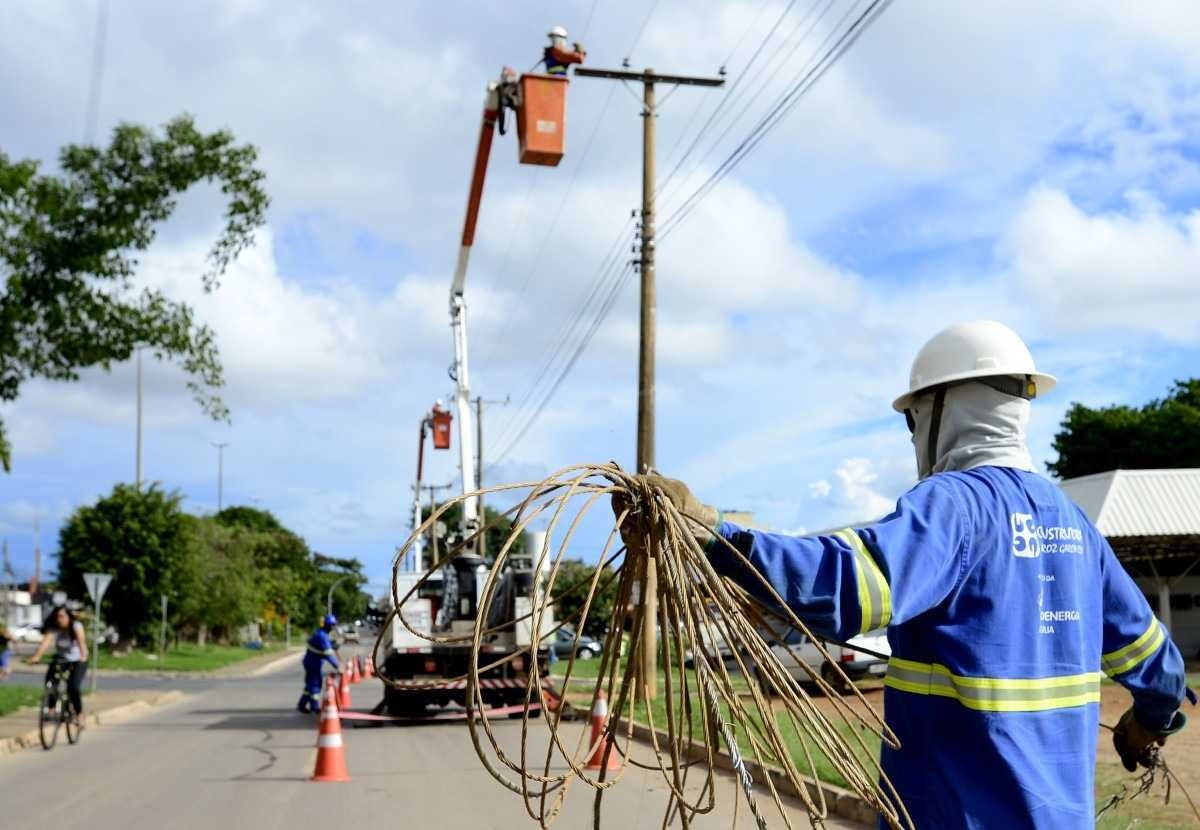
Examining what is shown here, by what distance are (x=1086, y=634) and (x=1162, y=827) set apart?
4951 mm

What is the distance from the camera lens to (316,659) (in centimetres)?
2002

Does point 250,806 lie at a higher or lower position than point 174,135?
lower

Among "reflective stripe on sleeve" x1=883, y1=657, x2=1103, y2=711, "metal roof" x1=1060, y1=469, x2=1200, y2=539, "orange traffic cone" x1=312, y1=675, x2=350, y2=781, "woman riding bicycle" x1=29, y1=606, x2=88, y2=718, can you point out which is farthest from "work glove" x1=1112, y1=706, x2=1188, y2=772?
"metal roof" x1=1060, y1=469, x2=1200, y2=539

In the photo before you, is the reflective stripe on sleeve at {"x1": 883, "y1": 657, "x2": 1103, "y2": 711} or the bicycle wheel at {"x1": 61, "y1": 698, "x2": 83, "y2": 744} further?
the bicycle wheel at {"x1": 61, "y1": 698, "x2": 83, "y2": 744}

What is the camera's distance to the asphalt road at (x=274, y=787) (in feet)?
31.1

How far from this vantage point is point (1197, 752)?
12.1m

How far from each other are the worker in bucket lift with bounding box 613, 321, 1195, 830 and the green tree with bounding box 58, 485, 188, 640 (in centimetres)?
4192

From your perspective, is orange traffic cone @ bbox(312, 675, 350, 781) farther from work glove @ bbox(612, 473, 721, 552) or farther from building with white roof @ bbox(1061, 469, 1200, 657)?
building with white roof @ bbox(1061, 469, 1200, 657)

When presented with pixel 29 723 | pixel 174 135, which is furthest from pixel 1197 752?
pixel 29 723

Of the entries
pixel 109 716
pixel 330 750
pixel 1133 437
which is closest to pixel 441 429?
pixel 109 716

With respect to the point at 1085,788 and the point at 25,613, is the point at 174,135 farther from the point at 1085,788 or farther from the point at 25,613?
the point at 25,613

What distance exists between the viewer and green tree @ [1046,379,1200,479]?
46.2 m

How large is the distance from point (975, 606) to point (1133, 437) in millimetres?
48587

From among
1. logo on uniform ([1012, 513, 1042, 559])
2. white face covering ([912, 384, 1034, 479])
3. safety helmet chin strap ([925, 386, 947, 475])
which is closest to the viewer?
logo on uniform ([1012, 513, 1042, 559])
